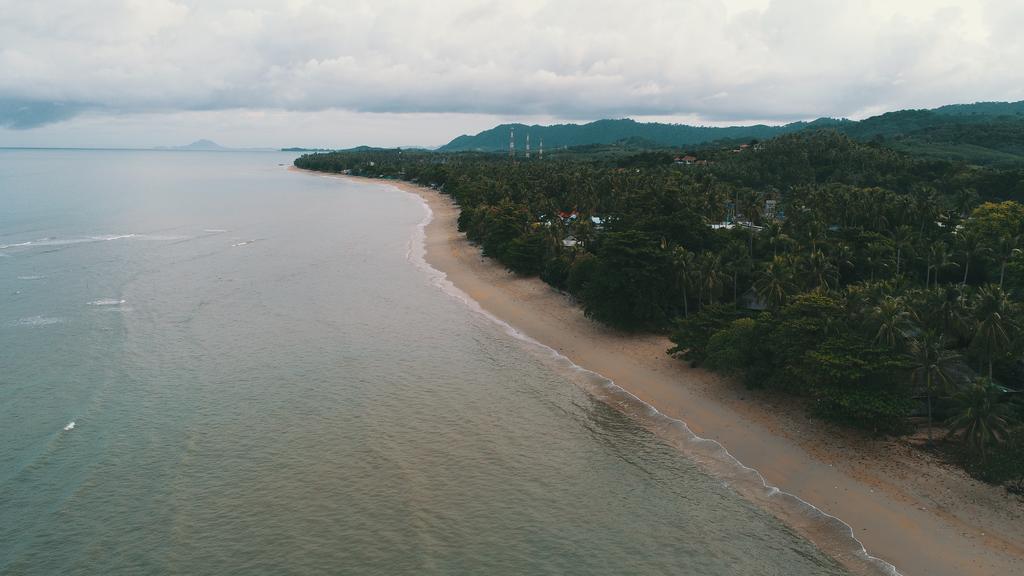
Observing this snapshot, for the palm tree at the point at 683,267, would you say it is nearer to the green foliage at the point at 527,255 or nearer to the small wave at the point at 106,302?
the green foliage at the point at 527,255

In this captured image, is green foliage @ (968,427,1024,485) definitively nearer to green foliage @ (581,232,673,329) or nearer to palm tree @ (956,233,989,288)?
green foliage @ (581,232,673,329)

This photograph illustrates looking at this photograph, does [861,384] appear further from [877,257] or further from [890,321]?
[877,257]

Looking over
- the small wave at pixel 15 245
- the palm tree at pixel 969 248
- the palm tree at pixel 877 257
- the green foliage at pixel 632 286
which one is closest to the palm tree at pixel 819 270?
the palm tree at pixel 877 257

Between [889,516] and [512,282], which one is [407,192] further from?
[889,516]

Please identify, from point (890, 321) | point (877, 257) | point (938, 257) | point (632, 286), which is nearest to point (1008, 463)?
point (890, 321)

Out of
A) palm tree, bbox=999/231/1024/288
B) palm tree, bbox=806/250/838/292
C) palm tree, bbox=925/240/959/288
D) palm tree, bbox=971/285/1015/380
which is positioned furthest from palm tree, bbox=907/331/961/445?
palm tree, bbox=999/231/1024/288

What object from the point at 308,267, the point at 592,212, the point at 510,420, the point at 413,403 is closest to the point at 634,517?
the point at 510,420
